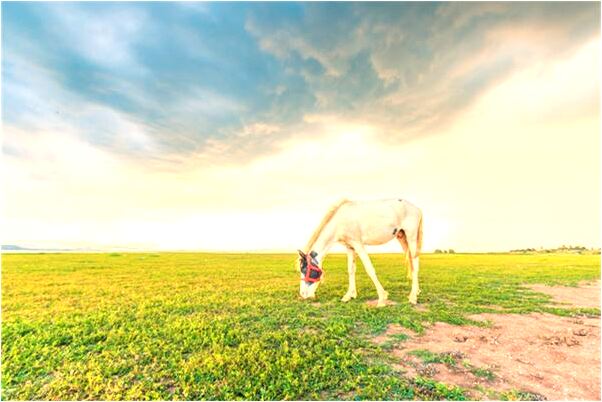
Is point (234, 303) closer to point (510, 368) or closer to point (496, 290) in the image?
point (510, 368)

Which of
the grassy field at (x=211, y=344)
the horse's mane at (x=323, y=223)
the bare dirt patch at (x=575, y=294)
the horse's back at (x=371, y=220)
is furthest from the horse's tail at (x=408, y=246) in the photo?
the bare dirt patch at (x=575, y=294)

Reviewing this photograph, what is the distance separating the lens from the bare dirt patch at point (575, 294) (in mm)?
10148

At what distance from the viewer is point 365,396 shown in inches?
154

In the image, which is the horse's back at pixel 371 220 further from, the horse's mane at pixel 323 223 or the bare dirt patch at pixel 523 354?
the bare dirt patch at pixel 523 354

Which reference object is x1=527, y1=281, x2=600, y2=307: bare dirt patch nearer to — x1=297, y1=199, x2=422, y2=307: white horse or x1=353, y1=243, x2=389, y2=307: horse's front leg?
x1=297, y1=199, x2=422, y2=307: white horse

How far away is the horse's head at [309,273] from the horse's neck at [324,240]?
26 cm

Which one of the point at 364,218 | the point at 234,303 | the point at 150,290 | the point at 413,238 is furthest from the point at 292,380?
the point at 150,290

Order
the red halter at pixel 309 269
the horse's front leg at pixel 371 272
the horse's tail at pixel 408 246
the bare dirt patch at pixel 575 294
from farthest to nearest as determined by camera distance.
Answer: the horse's tail at pixel 408 246 → the bare dirt patch at pixel 575 294 → the red halter at pixel 309 269 → the horse's front leg at pixel 371 272

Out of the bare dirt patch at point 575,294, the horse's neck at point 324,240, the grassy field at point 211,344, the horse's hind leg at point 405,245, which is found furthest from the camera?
the horse's hind leg at point 405,245

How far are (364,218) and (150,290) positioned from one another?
27.1ft

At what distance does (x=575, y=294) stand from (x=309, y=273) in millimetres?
10759

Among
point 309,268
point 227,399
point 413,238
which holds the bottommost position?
point 227,399

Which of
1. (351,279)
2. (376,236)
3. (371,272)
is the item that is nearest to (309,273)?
(351,279)

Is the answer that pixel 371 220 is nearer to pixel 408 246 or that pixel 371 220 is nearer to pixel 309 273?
pixel 408 246
